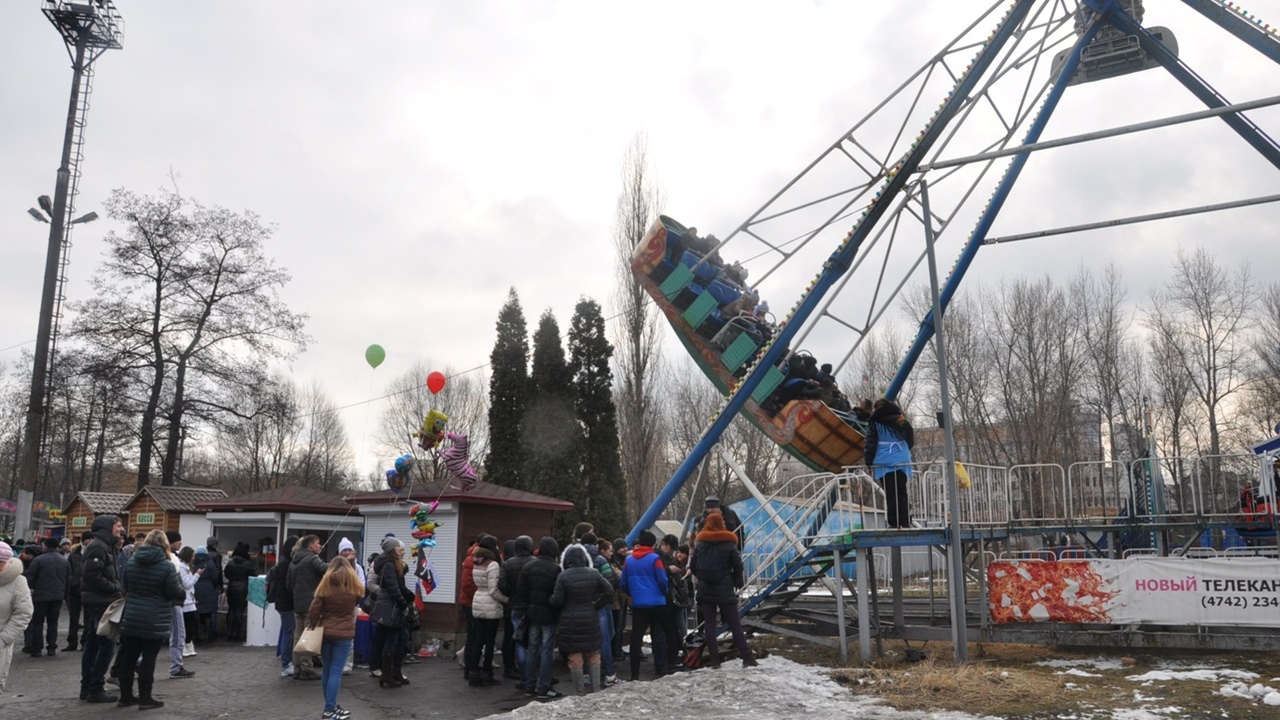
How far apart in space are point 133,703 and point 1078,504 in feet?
41.5

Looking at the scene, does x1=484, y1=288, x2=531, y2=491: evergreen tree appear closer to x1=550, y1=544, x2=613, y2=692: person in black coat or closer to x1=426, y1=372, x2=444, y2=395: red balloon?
x1=426, y1=372, x2=444, y2=395: red balloon

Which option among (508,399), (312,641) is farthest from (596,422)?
(312,641)

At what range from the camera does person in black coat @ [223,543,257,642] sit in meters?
16.0

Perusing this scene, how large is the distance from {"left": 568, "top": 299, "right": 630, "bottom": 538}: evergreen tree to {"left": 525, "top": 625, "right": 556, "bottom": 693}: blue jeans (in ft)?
71.2

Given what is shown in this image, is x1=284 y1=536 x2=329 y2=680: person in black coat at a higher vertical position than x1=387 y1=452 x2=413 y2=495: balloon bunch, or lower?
lower

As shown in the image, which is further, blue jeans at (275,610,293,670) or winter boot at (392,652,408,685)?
blue jeans at (275,610,293,670)

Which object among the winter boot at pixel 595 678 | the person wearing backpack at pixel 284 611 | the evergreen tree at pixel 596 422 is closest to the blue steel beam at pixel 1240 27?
the winter boot at pixel 595 678

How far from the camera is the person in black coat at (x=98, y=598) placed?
10.3 metres

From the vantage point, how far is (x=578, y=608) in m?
10.3

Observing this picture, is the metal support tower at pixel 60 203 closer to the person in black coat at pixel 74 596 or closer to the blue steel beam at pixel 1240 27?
the person in black coat at pixel 74 596

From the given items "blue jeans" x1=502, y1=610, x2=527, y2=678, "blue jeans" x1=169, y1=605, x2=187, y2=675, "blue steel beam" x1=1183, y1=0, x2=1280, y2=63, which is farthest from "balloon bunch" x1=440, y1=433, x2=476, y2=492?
"blue steel beam" x1=1183, y1=0, x2=1280, y2=63

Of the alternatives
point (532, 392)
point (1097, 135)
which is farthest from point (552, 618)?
point (532, 392)

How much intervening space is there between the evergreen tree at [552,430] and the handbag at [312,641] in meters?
23.5

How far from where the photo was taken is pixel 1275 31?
13.3 meters
